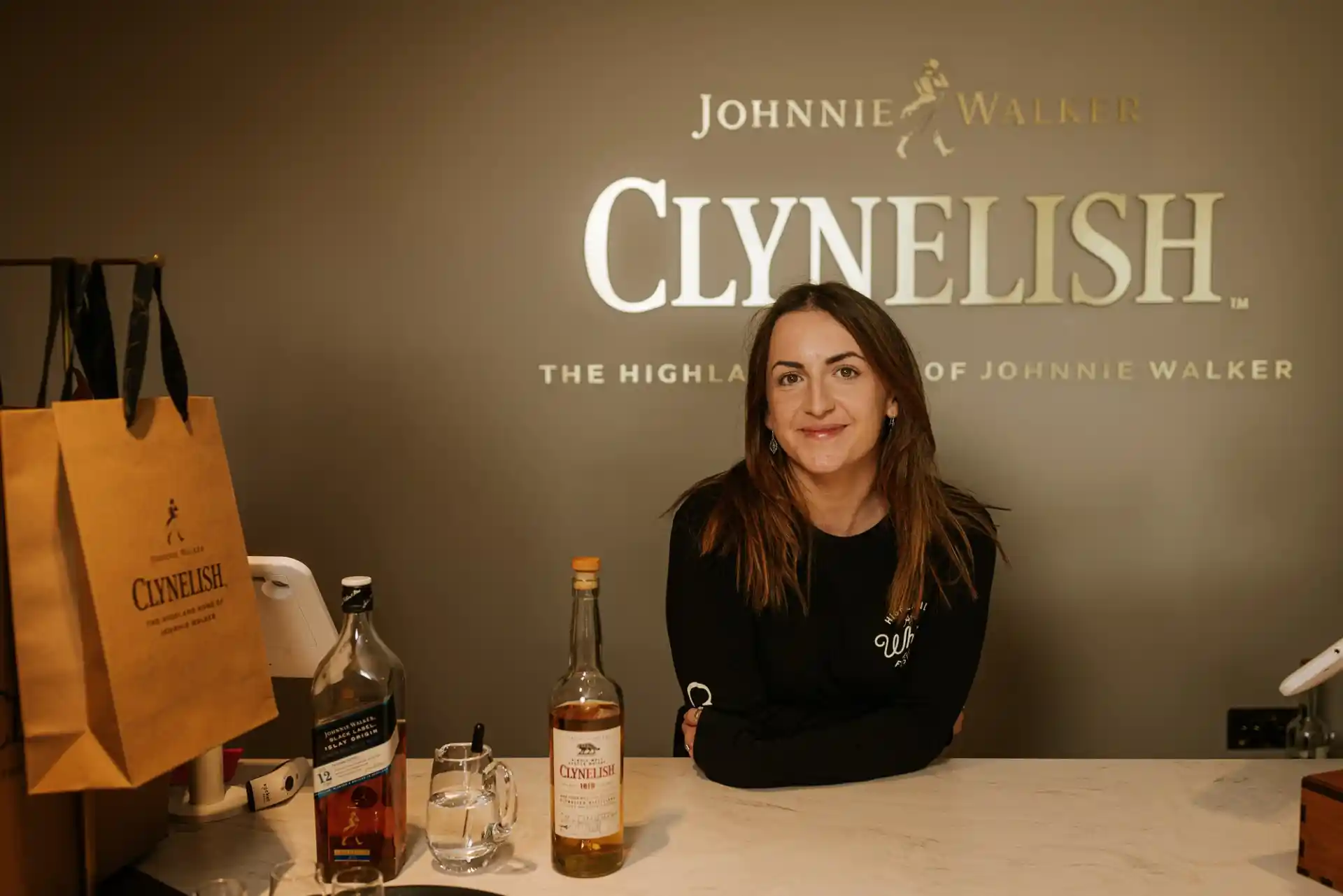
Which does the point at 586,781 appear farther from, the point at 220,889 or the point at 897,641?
the point at 897,641

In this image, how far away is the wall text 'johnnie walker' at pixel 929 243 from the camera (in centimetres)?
256

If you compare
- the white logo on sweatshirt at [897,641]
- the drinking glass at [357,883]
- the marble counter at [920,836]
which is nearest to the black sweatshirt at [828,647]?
the white logo on sweatshirt at [897,641]

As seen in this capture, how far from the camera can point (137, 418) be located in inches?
39.4

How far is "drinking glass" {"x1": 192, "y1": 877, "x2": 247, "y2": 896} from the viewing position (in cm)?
95

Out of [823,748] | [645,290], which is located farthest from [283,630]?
[645,290]

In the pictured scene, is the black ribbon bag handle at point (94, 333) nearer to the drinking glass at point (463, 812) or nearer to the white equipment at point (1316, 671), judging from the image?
the drinking glass at point (463, 812)

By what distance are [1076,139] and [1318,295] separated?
0.73 meters

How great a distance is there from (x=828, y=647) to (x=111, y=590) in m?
1.13

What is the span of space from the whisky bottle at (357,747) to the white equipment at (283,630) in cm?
21

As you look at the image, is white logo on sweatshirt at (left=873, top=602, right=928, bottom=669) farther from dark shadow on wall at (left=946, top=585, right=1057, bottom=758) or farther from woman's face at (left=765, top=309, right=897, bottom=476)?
dark shadow on wall at (left=946, top=585, right=1057, bottom=758)

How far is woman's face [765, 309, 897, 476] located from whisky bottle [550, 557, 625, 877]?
71 cm

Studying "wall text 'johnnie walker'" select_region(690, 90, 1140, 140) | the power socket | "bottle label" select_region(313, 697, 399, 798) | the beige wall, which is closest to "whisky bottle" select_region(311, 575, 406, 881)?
"bottle label" select_region(313, 697, 399, 798)

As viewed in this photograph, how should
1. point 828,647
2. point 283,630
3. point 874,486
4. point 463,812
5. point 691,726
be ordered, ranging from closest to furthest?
point 463,812 < point 283,630 < point 691,726 < point 828,647 < point 874,486

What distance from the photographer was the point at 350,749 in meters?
1.07
